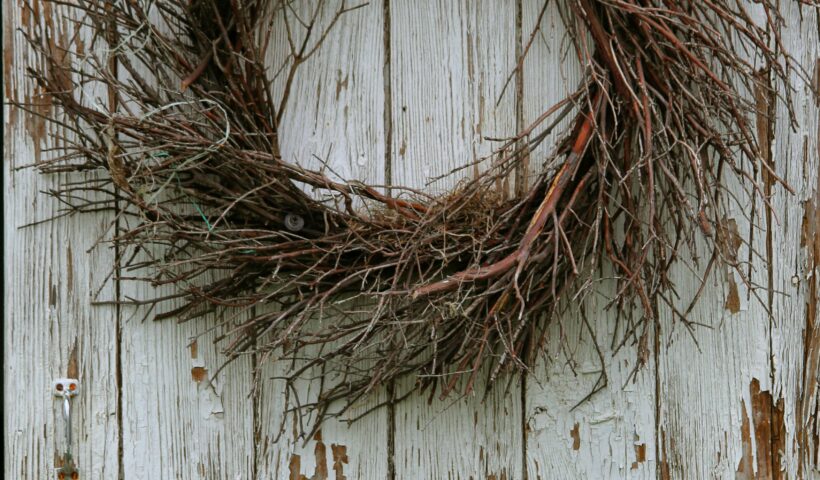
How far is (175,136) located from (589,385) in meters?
0.70

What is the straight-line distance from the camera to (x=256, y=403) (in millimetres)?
1235

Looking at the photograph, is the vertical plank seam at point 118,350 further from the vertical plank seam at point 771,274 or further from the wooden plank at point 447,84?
the vertical plank seam at point 771,274

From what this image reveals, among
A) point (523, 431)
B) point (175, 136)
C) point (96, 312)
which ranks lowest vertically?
point (523, 431)

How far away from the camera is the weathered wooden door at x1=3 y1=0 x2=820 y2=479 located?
4.05 feet

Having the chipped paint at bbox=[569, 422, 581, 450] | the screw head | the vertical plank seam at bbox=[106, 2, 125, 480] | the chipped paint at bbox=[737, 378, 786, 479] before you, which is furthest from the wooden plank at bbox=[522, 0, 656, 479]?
the vertical plank seam at bbox=[106, 2, 125, 480]

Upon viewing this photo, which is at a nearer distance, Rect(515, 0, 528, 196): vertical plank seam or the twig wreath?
the twig wreath

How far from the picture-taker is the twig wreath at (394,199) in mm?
1087

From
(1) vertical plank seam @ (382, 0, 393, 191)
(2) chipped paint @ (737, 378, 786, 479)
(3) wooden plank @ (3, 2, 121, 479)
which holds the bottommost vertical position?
(2) chipped paint @ (737, 378, 786, 479)

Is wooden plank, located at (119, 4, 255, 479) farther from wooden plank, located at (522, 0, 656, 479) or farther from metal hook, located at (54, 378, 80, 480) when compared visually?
wooden plank, located at (522, 0, 656, 479)

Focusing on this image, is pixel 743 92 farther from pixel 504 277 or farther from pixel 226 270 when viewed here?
pixel 226 270

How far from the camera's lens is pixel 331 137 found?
1265 millimetres

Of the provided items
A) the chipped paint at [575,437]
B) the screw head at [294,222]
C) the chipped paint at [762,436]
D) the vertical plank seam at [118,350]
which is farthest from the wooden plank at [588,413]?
the vertical plank seam at [118,350]

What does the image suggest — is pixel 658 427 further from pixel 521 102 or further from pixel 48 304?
pixel 48 304

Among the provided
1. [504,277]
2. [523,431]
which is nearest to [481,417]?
[523,431]
